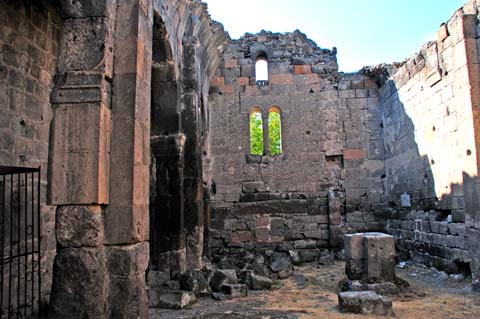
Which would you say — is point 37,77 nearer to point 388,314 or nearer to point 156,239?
point 156,239

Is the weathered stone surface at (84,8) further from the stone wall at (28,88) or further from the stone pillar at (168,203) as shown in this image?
the stone pillar at (168,203)

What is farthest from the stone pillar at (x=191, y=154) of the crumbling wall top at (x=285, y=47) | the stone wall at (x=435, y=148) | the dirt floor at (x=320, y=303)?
the stone wall at (x=435, y=148)

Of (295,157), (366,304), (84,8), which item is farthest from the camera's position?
(295,157)

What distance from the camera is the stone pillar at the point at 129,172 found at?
4.10m

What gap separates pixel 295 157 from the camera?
11836 millimetres

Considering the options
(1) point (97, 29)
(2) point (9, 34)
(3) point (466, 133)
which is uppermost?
(2) point (9, 34)

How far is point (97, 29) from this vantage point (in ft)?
14.4

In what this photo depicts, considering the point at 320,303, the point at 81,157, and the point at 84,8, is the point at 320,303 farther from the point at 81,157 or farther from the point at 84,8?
the point at 84,8

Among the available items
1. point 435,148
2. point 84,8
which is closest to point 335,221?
point 435,148

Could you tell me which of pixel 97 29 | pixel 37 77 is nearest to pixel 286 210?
pixel 37 77

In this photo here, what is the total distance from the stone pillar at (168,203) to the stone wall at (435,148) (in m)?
5.37

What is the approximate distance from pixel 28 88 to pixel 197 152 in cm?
359

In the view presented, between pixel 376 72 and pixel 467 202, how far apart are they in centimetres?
547

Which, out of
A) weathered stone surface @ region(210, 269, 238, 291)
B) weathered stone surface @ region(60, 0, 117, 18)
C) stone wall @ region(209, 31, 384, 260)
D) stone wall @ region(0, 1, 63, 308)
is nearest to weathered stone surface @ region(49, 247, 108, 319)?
stone wall @ region(0, 1, 63, 308)
